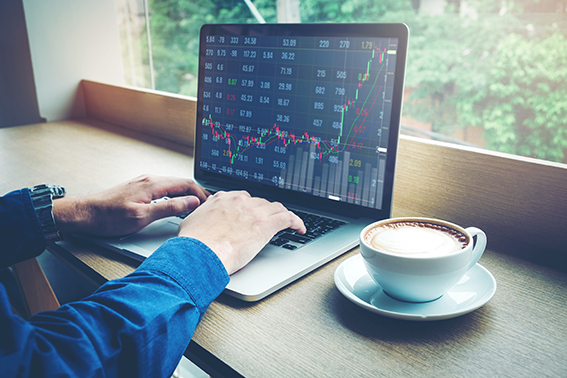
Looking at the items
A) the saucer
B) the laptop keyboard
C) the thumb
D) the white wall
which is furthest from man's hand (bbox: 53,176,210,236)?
the white wall

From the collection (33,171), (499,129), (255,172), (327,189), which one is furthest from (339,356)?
(499,129)

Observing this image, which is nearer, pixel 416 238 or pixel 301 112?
pixel 416 238

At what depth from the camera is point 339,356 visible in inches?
19.0

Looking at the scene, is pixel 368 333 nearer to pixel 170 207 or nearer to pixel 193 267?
pixel 193 267

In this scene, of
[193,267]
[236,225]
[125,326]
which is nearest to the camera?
[125,326]

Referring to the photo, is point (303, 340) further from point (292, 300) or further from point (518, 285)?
point (518, 285)

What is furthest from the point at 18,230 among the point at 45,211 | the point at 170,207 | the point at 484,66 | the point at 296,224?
the point at 484,66

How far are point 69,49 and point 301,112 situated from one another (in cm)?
163

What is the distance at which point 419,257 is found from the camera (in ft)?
1.63

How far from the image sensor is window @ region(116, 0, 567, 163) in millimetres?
6598

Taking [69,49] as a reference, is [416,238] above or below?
below

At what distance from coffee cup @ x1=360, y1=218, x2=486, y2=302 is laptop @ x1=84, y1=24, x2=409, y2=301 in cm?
14

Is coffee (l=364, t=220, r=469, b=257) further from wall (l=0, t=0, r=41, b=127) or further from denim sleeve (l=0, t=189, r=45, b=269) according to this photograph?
wall (l=0, t=0, r=41, b=127)

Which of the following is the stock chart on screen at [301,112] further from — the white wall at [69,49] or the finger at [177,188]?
the white wall at [69,49]
